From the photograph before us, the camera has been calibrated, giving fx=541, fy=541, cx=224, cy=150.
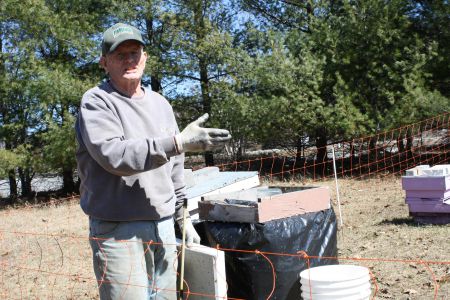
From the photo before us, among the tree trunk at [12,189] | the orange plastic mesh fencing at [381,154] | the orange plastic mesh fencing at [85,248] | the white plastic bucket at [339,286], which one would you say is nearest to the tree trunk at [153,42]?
the orange plastic mesh fencing at [381,154]

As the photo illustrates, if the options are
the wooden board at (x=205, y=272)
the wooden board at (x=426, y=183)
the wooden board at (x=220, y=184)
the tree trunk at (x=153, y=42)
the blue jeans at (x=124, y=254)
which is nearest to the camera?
the blue jeans at (x=124, y=254)

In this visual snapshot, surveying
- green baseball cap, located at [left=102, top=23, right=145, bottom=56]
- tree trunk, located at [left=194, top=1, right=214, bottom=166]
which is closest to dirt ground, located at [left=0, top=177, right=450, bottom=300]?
green baseball cap, located at [left=102, top=23, right=145, bottom=56]

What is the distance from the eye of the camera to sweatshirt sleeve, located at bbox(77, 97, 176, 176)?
213 cm

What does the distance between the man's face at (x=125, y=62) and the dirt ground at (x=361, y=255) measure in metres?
1.44

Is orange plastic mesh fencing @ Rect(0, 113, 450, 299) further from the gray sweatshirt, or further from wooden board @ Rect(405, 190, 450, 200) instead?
wooden board @ Rect(405, 190, 450, 200)

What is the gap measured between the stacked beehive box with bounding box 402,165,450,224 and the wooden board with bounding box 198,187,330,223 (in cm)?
288

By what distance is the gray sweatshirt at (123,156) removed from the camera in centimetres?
215

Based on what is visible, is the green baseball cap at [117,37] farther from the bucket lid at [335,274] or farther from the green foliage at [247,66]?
the green foliage at [247,66]

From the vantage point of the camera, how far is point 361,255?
5.28m

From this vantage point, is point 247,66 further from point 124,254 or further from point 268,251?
point 124,254

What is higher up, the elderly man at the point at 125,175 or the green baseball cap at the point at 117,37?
the green baseball cap at the point at 117,37

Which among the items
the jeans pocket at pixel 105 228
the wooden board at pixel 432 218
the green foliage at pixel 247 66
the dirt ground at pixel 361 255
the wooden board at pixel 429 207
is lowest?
the dirt ground at pixel 361 255

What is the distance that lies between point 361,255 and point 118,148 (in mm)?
3738

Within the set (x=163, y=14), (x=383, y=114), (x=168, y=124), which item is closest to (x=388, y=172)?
(x=383, y=114)
